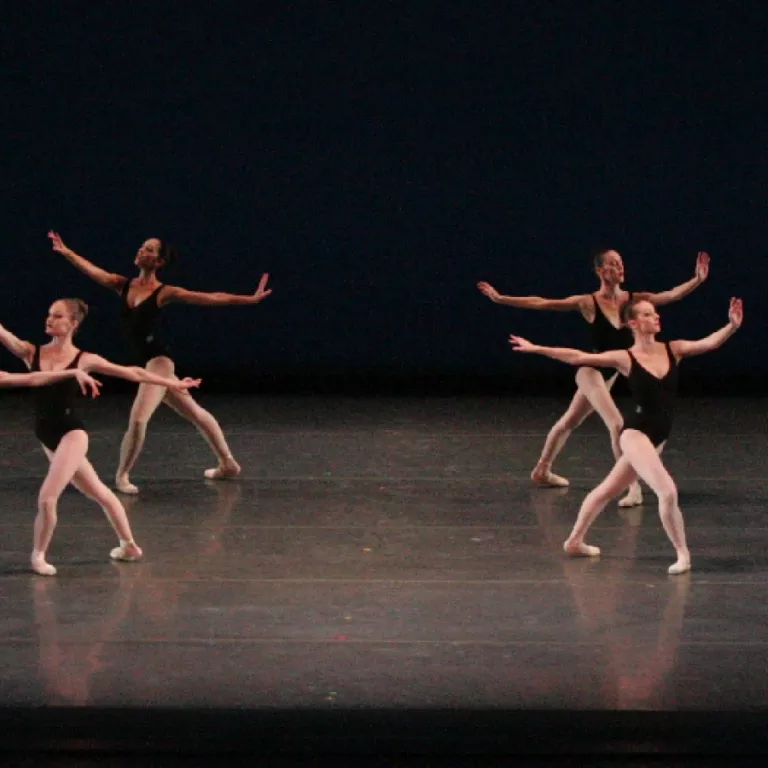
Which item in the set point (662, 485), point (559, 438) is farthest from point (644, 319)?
point (559, 438)

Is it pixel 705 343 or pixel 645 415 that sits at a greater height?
pixel 705 343

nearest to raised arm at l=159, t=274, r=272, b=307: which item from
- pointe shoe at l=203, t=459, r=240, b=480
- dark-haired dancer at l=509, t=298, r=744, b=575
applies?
pointe shoe at l=203, t=459, r=240, b=480

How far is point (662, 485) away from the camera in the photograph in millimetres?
6875

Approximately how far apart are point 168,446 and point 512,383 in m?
3.46

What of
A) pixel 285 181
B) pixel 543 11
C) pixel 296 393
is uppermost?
pixel 543 11

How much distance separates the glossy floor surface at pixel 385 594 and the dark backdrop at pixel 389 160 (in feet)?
7.97

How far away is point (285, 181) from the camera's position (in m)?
12.4

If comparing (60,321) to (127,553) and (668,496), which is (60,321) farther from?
(668,496)

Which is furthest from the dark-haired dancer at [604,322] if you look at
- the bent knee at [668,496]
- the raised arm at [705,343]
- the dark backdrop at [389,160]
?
the dark backdrop at [389,160]

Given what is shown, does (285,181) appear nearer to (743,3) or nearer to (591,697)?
(743,3)

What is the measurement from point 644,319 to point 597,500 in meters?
0.81

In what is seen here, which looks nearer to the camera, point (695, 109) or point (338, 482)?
point (338, 482)

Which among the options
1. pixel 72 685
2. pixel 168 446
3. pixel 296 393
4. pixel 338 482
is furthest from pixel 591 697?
pixel 296 393

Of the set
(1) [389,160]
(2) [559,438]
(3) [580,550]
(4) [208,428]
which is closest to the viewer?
(3) [580,550]
